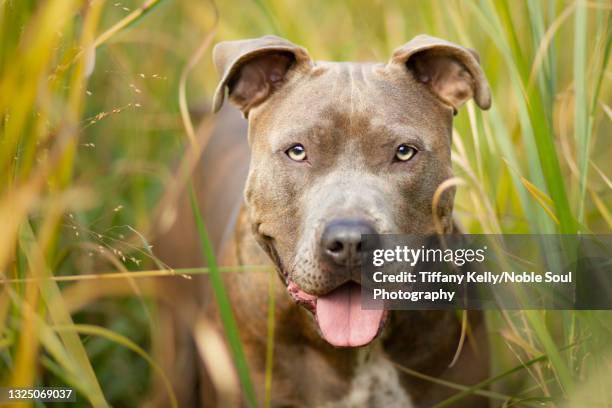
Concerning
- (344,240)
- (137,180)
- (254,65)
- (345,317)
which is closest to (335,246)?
(344,240)

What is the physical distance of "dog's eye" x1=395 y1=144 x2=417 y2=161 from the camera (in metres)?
2.84

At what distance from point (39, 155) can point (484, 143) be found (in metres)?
1.78

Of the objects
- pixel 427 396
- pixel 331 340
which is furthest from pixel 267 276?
pixel 427 396

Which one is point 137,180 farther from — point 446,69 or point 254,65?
point 446,69

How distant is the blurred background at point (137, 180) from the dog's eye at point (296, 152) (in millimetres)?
382

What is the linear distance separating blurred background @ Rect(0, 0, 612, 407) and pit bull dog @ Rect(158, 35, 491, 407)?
153 mm

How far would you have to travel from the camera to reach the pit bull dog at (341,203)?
267cm

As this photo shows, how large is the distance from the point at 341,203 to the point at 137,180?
1.84m

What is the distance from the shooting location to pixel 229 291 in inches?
133

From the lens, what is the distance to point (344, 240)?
2.50 m

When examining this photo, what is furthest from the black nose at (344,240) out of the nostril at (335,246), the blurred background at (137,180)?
the blurred background at (137,180)

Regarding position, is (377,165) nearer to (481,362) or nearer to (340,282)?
(340,282)

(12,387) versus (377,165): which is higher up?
(377,165)

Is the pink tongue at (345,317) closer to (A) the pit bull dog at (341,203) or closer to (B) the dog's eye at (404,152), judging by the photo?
(A) the pit bull dog at (341,203)
